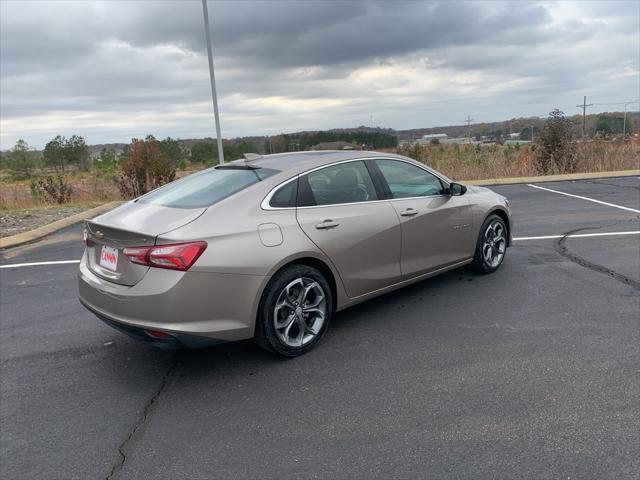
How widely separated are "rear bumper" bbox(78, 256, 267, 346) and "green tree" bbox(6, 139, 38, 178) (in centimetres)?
6361

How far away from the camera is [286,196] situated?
4062 mm

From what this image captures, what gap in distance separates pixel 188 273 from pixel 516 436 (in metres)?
2.21

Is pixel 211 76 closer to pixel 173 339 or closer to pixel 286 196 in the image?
pixel 286 196

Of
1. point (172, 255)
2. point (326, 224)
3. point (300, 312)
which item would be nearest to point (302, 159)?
point (326, 224)

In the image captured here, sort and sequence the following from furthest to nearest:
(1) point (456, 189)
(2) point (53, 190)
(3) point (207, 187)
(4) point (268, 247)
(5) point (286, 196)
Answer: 1. (2) point (53, 190)
2. (1) point (456, 189)
3. (3) point (207, 187)
4. (5) point (286, 196)
5. (4) point (268, 247)

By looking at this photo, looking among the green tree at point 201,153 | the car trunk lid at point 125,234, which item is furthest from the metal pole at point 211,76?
the green tree at point 201,153

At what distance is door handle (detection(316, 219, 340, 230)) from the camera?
408cm

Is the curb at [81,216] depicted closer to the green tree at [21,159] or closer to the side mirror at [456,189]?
the side mirror at [456,189]

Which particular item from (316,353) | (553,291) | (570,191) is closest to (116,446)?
(316,353)

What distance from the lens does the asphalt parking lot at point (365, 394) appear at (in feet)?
9.07

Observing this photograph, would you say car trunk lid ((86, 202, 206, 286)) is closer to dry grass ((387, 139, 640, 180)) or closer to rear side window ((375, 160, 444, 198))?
rear side window ((375, 160, 444, 198))

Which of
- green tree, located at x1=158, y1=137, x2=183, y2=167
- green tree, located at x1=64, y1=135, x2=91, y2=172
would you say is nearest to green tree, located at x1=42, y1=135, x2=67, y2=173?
green tree, located at x1=64, y1=135, x2=91, y2=172

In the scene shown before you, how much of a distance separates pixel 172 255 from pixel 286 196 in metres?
1.08

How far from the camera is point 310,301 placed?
13.4 ft
